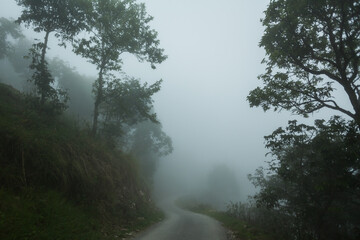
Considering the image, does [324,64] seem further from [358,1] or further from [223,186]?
[223,186]

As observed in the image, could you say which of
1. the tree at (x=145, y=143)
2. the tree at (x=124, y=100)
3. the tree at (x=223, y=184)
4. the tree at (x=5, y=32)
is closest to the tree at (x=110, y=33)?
the tree at (x=124, y=100)

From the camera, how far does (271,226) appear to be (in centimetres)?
1026

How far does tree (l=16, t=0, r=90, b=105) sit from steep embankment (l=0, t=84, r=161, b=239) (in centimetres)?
127

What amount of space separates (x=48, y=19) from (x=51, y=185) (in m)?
9.78

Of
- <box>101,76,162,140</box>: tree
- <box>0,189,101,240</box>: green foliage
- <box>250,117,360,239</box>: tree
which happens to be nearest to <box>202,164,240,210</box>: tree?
<box>101,76,162,140</box>: tree

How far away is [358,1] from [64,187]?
40.3 ft

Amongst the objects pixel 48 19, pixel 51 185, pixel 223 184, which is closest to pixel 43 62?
pixel 48 19

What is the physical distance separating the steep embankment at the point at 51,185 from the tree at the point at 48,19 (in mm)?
1273

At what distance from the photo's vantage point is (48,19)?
454 inches

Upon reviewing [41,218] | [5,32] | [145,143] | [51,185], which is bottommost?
[41,218]

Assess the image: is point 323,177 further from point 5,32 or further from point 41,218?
point 5,32

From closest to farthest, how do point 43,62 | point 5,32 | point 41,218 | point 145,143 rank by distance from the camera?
point 41,218, point 43,62, point 5,32, point 145,143

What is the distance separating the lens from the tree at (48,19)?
10758 millimetres

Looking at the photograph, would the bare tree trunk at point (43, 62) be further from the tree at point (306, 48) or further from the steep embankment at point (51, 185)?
the tree at point (306, 48)
